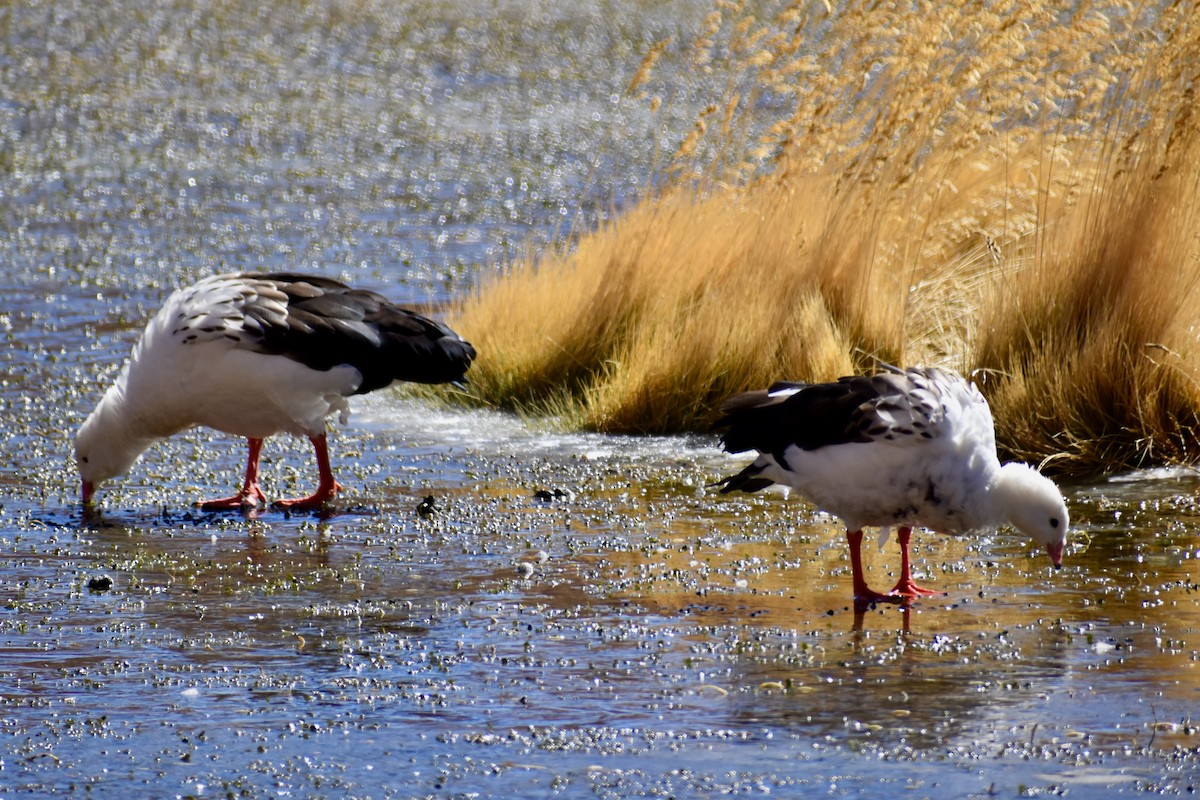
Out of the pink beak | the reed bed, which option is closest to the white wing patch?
the reed bed

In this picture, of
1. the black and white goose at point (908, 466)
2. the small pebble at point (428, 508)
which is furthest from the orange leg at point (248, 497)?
the black and white goose at point (908, 466)

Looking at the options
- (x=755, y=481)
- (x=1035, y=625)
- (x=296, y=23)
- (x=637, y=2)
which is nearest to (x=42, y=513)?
(x=755, y=481)

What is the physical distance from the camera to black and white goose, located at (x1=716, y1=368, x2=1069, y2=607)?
20.4 ft

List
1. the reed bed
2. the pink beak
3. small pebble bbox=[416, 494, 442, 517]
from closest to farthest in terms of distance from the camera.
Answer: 1. the pink beak
2. small pebble bbox=[416, 494, 442, 517]
3. the reed bed

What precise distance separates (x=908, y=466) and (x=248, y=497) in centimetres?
329

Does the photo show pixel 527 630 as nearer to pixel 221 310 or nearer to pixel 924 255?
pixel 221 310

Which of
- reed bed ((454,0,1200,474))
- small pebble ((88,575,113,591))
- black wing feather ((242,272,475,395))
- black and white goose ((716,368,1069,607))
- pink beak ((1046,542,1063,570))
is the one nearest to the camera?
black and white goose ((716,368,1069,607))

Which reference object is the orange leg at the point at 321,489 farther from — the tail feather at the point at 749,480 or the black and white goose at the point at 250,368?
the tail feather at the point at 749,480

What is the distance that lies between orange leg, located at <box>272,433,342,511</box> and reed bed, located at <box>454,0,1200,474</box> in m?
1.79

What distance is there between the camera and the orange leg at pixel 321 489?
26.4 feet

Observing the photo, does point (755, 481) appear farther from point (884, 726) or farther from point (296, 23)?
point (296, 23)

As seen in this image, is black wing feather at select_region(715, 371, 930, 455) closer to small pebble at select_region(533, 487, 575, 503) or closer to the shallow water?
the shallow water

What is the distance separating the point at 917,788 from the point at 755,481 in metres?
2.47

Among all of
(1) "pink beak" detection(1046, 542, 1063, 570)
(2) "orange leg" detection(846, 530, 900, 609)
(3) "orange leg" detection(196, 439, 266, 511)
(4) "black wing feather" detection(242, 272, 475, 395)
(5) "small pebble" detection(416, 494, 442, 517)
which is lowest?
(3) "orange leg" detection(196, 439, 266, 511)
